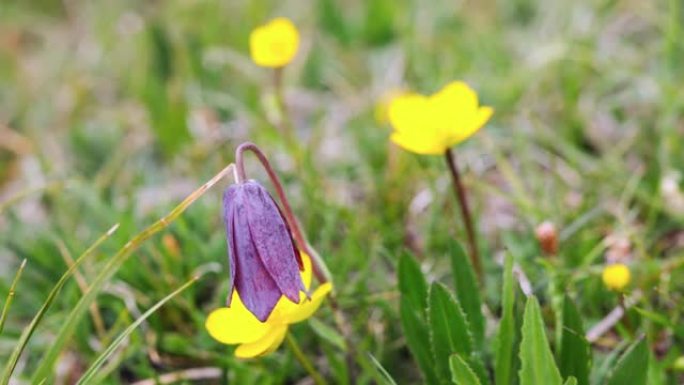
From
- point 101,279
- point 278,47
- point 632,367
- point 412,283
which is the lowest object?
point 632,367

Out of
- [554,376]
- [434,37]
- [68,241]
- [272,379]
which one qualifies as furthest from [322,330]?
[434,37]

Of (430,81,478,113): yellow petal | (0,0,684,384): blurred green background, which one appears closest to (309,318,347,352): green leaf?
(0,0,684,384): blurred green background

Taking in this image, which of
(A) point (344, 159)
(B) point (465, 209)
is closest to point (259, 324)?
(B) point (465, 209)

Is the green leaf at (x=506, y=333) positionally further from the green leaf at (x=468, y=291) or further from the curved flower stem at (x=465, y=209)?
the curved flower stem at (x=465, y=209)

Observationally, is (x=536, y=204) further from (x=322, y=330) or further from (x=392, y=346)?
(x=322, y=330)

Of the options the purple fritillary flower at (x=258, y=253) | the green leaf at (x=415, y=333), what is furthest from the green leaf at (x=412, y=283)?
the purple fritillary flower at (x=258, y=253)

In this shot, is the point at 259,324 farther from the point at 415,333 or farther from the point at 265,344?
the point at 415,333
